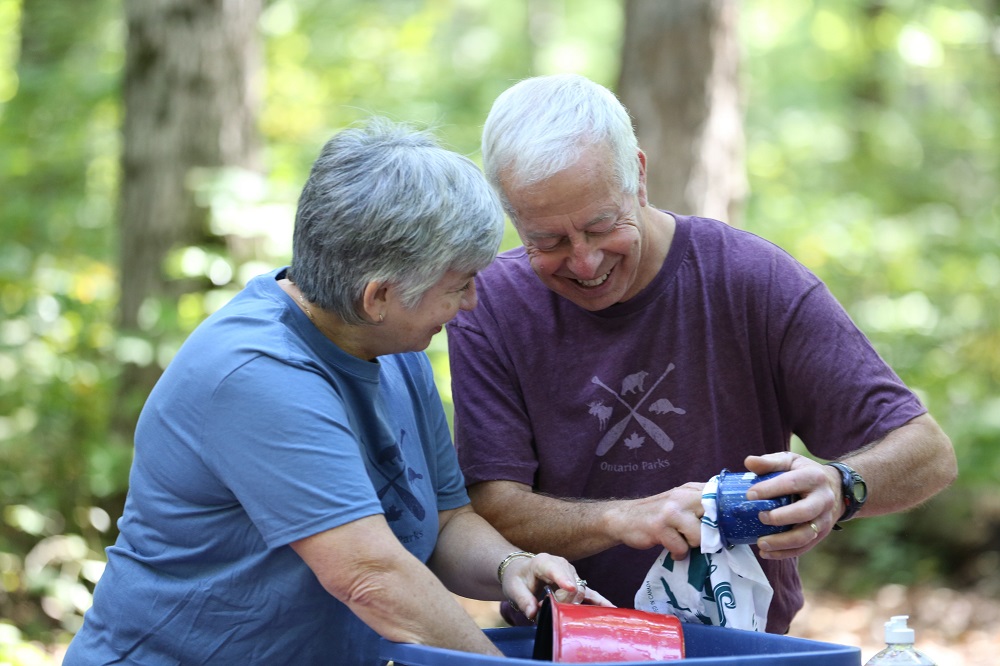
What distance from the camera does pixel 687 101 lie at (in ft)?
15.9

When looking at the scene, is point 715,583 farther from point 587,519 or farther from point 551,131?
point 551,131

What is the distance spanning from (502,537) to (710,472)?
482 millimetres

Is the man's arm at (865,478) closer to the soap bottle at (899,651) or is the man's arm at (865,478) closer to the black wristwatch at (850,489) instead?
the black wristwatch at (850,489)

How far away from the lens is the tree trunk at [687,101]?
190 inches

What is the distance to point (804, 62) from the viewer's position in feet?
36.6

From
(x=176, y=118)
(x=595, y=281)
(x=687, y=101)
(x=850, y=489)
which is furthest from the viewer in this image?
(x=687, y=101)

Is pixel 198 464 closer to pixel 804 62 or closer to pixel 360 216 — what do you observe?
pixel 360 216

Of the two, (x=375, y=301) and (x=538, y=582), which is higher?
(x=375, y=301)

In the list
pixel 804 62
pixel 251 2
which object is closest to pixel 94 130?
pixel 251 2

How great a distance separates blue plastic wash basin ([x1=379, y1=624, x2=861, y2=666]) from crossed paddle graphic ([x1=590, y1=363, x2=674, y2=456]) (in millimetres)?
448

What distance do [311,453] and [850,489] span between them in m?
1.07

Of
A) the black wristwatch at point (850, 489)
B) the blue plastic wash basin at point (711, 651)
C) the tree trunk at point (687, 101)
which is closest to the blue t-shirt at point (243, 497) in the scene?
the blue plastic wash basin at point (711, 651)

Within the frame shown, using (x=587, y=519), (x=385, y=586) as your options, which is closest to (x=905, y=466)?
(x=587, y=519)

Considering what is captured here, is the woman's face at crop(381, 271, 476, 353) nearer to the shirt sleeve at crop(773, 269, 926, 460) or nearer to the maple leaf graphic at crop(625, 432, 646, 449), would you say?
the maple leaf graphic at crop(625, 432, 646, 449)
